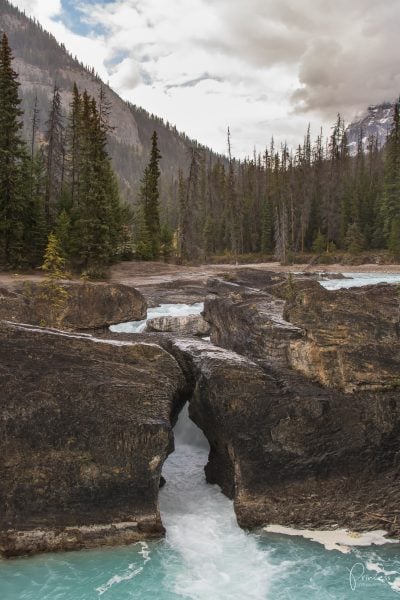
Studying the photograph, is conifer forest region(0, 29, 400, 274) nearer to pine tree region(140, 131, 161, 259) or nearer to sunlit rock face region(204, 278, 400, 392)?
pine tree region(140, 131, 161, 259)

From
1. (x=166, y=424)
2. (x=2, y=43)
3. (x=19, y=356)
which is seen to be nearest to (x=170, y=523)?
(x=166, y=424)

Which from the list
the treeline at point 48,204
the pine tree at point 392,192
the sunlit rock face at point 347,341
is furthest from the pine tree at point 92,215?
the pine tree at point 392,192

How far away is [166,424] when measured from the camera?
9312 millimetres

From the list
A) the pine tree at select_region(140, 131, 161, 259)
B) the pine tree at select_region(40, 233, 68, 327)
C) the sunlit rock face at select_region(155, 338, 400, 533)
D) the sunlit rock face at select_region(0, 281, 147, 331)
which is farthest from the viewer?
the pine tree at select_region(140, 131, 161, 259)

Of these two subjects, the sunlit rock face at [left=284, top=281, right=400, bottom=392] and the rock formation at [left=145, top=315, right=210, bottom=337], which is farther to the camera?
the rock formation at [left=145, top=315, right=210, bottom=337]

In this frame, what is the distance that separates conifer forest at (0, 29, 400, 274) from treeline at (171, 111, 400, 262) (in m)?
0.19

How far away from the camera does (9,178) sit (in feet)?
104

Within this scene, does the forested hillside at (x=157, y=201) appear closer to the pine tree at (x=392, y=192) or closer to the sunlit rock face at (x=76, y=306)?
the pine tree at (x=392, y=192)

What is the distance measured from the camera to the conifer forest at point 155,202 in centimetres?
3322

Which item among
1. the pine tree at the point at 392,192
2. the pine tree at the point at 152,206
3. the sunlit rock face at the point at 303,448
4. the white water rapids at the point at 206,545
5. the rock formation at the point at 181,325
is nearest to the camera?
the white water rapids at the point at 206,545

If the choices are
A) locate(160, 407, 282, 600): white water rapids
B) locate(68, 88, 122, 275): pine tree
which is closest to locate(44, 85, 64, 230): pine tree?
locate(68, 88, 122, 275): pine tree

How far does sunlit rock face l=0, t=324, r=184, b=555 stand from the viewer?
8602 millimetres
